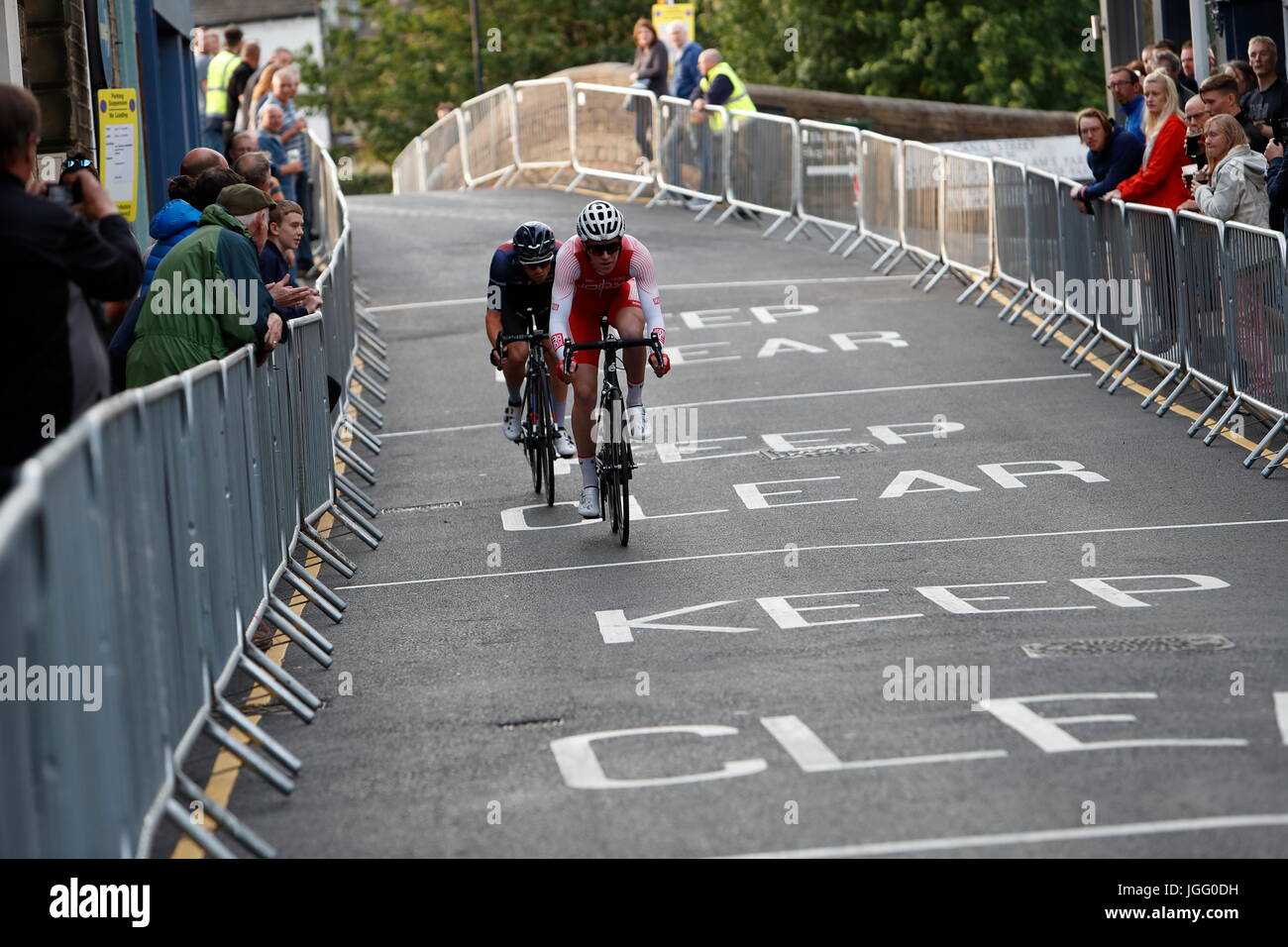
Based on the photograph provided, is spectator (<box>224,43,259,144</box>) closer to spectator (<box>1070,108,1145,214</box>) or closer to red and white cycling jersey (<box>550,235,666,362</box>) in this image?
spectator (<box>1070,108,1145,214</box>)

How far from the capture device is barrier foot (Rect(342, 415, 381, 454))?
17.1 metres

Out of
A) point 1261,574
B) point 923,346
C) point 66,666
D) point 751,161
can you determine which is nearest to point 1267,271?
point 1261,574

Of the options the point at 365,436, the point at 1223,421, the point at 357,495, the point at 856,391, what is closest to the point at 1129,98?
the point at 856,391

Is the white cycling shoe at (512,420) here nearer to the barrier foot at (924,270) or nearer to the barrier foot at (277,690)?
the barrier foot at (277,690)

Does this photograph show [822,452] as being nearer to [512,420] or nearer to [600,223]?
[512,420]

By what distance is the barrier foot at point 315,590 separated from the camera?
1076cm

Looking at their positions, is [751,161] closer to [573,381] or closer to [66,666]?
[573,381]

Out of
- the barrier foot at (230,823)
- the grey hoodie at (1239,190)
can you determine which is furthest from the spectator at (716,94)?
the barrier foot at (230,823)

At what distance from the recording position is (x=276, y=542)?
34.3 ft

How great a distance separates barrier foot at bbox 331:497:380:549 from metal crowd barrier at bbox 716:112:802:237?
14684 millimetres

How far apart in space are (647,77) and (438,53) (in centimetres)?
3396

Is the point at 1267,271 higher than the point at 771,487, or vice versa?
the point at 1267,271
